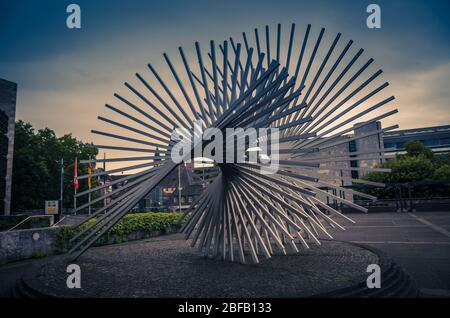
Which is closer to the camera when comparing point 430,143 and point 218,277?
point 218,277

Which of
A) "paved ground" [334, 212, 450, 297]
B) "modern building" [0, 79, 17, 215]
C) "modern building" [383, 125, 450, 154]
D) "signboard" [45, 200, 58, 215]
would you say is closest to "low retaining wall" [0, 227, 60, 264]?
"signboard" [45, 200, 58, 215]

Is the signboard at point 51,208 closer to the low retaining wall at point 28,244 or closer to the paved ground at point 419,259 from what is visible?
the low retaining wall at point 28,244

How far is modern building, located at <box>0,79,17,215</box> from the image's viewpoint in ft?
66.8

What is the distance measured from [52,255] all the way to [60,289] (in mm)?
6327

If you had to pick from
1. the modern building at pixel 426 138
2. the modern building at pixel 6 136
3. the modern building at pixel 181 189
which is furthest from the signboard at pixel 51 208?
the modern building at pixel 426 138

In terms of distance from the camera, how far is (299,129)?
8039 mm

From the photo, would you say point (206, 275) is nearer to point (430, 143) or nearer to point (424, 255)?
point (424, 255)

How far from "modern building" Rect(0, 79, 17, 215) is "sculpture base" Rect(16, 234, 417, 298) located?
1595 cm

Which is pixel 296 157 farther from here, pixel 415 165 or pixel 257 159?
pixel 415 165

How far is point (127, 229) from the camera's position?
13562mm

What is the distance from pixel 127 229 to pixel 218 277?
8559 millimetres

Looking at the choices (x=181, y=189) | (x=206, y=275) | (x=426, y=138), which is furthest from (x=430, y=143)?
(x=206, y=275)

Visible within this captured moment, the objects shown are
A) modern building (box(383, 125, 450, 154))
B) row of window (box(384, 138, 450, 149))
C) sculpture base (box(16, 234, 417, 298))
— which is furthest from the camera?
row of window (box(384, 138, 450, 149))

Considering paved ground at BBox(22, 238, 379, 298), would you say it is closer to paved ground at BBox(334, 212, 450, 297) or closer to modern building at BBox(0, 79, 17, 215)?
paved ground at BBox(334, 212, 450, 297)
